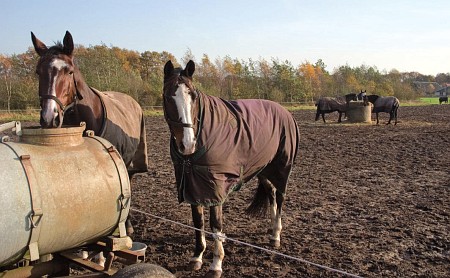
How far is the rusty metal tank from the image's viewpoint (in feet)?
7.63

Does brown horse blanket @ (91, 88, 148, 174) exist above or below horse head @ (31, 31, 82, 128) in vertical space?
below

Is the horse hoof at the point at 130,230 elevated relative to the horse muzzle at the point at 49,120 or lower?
lower

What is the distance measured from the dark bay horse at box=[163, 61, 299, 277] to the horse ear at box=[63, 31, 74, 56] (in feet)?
3.19

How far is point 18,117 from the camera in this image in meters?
25.0

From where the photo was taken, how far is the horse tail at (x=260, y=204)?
5.31 meters

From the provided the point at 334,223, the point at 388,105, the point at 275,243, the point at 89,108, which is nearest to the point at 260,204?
the point at 275,243

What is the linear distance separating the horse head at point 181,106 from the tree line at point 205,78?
1412cm

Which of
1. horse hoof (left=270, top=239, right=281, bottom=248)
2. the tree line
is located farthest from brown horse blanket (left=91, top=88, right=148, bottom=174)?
the tree line

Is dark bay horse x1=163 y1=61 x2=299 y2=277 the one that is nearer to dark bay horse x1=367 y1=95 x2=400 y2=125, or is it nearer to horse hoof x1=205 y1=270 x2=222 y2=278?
horse hoof x1=205 y1=270 x2=222 y2=278

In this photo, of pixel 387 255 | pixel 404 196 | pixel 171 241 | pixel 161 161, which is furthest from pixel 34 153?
pixel 161 161

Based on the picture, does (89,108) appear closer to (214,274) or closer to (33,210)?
(33,210)

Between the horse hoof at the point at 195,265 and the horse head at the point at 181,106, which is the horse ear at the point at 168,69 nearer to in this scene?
the horse head at the point at 181,106

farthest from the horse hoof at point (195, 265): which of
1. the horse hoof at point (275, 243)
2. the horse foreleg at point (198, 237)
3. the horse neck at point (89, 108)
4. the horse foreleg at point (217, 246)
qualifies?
the horse neck at point (89, 108)

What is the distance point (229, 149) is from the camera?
4.03 metres
